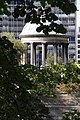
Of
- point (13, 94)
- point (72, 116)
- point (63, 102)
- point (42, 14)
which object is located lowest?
point (63, 102)

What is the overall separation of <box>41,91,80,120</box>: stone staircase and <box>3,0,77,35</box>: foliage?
8527mm

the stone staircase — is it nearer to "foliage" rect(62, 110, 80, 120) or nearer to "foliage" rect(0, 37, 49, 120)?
"foliage" rect(62, 110, 80, 120)

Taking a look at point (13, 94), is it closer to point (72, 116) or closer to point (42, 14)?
point (42, 14)

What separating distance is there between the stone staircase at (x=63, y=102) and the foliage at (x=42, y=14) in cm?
853

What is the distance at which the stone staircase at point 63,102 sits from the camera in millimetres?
11828

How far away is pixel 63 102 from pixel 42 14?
899 cm

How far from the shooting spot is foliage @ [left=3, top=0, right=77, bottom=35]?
299cm

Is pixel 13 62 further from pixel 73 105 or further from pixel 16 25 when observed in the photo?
pixel 16 25

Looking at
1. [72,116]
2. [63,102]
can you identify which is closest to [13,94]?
[72,116]

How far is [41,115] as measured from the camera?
3.12 meters

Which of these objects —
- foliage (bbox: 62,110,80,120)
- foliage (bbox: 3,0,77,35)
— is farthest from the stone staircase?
foliage (bbox: 3,0,77,35)

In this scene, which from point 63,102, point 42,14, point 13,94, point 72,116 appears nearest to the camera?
point 13,94

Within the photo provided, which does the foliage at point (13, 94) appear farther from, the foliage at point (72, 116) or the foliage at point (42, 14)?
the foliage at point (72, 116)

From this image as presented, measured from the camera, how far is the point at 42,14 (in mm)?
3332
